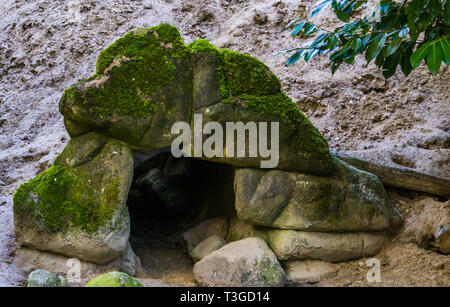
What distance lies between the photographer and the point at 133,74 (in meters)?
3.52

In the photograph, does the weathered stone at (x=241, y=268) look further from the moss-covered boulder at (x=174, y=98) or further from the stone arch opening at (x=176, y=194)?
the stone arch opening at (x=176, y=194)

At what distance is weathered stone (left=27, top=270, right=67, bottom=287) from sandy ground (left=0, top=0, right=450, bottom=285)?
32.8 inches

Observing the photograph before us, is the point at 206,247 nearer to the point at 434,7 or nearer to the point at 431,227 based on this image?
the point at 431,227

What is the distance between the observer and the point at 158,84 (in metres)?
3.52

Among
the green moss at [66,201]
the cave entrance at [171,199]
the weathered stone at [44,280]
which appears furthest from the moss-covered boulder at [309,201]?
the weathered stone at [44,280]

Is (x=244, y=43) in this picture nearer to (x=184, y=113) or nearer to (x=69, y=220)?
(x=184, y=113)

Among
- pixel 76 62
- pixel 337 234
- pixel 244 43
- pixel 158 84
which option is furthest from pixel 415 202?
pixel 76 62

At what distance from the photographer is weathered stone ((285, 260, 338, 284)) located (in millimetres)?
3635

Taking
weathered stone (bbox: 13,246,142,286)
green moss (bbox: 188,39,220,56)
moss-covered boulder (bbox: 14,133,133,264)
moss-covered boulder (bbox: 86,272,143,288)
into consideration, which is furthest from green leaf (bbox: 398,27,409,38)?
weathered stone (bbox: 13,246,142,286)

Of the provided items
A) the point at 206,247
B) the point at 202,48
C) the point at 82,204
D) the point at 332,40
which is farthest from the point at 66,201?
the point at 332,40

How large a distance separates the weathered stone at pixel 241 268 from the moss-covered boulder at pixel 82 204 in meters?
0.71

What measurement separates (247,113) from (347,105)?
2.85m

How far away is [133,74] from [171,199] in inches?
65.5

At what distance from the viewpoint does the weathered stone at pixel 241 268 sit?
3.24 m
